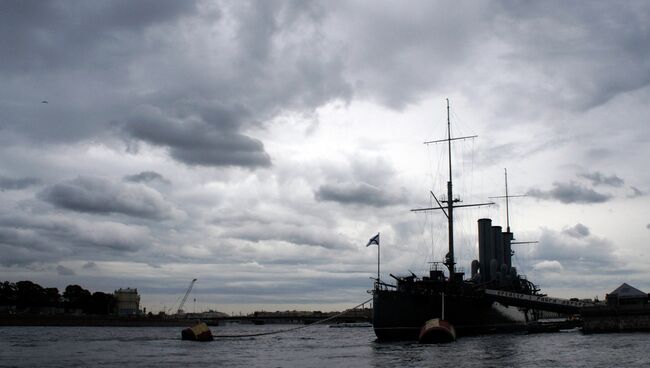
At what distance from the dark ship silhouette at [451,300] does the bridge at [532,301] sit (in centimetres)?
131

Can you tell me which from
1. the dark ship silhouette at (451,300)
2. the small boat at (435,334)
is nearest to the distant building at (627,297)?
the dark ship silhouette at (451,300)

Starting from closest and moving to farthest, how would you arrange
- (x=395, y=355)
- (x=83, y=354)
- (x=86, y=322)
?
(x=395, y=355)
(x=83, y=354)
(x=86, y=322)

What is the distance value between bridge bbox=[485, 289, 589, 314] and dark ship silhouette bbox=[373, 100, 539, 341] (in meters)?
1.31

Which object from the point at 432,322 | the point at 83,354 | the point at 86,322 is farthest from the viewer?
the point at 86,322

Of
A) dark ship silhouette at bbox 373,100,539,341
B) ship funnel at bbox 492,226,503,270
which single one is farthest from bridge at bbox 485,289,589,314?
ship funnel at bbox 492,226,503,270

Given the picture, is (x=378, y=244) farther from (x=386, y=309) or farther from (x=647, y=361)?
(x=647, y=361)

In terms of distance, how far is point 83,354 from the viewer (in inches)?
2368

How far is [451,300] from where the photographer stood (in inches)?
2985

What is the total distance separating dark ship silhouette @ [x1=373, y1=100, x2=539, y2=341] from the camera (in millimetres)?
71125

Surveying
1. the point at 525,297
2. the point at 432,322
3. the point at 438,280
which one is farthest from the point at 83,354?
the point at 525,297

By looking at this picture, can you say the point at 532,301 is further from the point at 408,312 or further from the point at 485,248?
the point at 408,312

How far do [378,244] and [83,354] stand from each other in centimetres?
3271

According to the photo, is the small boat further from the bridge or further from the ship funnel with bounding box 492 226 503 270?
the ship funnel with bounding box 492 226 503 270

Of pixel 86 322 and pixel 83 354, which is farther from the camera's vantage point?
pixel 86 322
